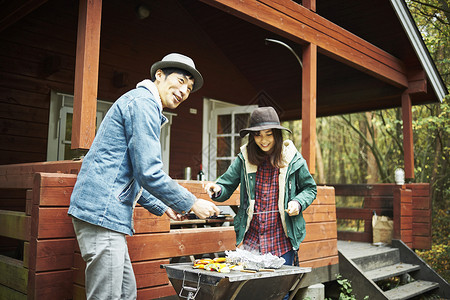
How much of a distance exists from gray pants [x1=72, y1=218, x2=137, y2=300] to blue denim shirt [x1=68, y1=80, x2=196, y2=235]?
58 mm

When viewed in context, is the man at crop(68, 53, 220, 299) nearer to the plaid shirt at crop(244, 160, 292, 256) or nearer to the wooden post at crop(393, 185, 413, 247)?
the plaid shirt at crop(244, 160, 292, 256)

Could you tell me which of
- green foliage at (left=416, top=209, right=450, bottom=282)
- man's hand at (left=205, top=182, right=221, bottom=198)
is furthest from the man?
green foliage at (left=416, top=209, right=450, bottom=282)

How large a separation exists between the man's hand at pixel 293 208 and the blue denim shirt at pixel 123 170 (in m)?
0.79

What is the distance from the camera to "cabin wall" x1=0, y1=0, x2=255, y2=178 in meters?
5.48

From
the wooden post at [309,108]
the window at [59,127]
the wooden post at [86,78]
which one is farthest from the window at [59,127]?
the wooden post at [309,108]

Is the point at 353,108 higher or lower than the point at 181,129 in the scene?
higher

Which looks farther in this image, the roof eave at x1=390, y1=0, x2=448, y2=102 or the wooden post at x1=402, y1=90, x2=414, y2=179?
the wooden post at x1=402, y1=90, x2=414, y2=179

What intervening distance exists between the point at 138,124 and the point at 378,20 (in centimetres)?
575

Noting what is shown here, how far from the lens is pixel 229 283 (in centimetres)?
210

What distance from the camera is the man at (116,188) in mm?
1909

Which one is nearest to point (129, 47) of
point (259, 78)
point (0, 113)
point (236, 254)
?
point (0, 113)

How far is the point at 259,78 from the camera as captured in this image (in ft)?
28.6

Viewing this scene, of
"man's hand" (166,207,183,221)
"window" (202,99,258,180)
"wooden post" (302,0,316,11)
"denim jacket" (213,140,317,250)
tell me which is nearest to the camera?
"man's hand" (166,207,183,221)

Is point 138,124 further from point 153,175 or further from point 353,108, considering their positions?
point 353,108
